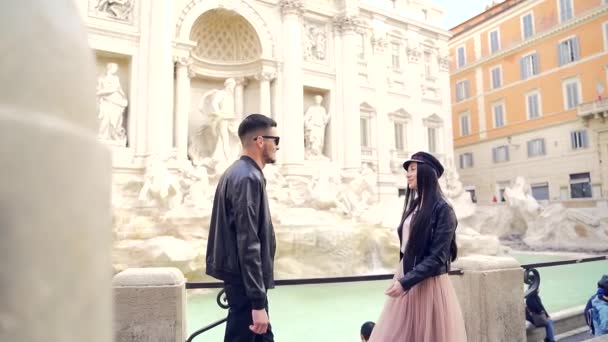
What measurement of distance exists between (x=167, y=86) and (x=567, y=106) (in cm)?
1996

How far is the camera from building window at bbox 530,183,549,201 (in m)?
22.7

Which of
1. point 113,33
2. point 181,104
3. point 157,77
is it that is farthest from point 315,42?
point 113,33

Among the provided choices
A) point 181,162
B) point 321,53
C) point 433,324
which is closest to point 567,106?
point 321,53

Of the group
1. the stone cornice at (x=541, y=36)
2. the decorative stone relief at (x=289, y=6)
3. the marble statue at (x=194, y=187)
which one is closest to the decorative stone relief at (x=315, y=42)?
the decorative stone relief at (x=289, y=6)

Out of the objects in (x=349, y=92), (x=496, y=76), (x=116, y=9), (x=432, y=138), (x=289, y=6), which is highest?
(x=496, y=76)

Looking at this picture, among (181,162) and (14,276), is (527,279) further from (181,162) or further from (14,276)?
(181,162)

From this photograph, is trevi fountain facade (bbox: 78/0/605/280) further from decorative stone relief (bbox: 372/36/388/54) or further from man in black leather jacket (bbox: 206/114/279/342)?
man in black leather jacket (bbox: 206/114/279/342)

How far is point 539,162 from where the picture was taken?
2311cm

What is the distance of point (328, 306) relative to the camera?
6.11 m

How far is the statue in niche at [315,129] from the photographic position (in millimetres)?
15930

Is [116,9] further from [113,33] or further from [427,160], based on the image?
[427,160]

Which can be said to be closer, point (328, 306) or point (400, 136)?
point (328, 306)

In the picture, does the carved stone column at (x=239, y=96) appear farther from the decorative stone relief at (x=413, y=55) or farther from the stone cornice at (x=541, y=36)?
the stone cornice at (x=541, y=36)

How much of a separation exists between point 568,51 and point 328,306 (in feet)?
73.7
